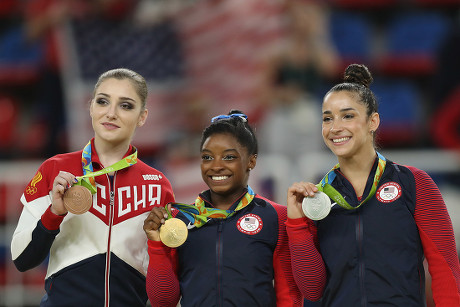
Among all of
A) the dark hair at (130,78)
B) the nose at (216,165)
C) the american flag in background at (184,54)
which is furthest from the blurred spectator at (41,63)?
the nose at (216,165)

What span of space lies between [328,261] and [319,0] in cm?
544

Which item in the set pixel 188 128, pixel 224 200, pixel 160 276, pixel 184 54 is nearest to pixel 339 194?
pixel 224 200

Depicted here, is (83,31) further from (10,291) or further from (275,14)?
(10,291)

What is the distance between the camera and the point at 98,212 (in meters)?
2.86

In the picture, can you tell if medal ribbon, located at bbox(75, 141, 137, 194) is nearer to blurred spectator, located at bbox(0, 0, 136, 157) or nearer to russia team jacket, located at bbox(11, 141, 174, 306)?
russia team jacket, located at bbox(11, 141, 174, 306)

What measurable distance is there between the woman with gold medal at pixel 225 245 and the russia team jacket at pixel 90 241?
142 millimetres

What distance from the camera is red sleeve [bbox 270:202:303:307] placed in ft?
9.13

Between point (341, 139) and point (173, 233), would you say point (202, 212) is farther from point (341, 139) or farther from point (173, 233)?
point (341, 139)

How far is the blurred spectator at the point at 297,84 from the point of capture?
6418 mm

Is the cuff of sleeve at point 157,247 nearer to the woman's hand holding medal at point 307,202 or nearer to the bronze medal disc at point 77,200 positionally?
the bronze medal disc at point 77,200

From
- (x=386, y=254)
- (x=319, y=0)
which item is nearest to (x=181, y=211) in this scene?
(x=386, y=254)

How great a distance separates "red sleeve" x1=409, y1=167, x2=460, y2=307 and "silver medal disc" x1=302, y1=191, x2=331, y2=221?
352 millimetres

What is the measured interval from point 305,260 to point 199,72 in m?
4.87

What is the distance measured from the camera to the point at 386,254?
8.64 ft
